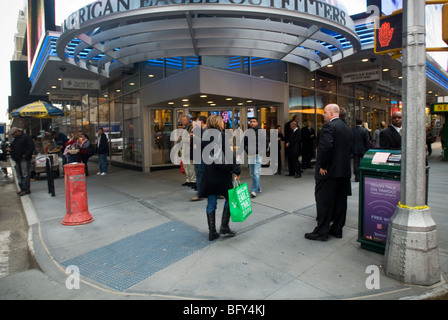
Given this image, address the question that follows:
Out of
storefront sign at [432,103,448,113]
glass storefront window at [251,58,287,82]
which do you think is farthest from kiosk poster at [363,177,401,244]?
storefront sign at [432,103,448,113]

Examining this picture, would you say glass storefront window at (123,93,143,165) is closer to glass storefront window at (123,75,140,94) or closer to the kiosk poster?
glass storefront window at (123,75,140,94)

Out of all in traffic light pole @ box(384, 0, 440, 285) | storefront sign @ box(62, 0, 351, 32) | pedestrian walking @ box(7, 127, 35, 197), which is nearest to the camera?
traffic light pole @ box(384, 0, 440, 285)

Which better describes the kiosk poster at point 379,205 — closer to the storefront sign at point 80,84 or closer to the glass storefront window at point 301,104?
the glass storefront window at point 301,104

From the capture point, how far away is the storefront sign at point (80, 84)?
1186cm

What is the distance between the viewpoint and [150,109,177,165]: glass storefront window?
12000mm

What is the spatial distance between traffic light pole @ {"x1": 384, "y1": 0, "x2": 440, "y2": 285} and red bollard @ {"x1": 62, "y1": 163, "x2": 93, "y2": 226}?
4.97m

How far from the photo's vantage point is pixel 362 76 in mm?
11922

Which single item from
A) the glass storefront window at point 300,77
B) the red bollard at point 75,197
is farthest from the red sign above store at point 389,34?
the glass storefront window at point 300,77

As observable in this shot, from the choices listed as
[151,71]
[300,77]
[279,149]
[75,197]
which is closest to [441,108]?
[300,77]

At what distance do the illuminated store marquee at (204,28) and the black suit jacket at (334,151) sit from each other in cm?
313
